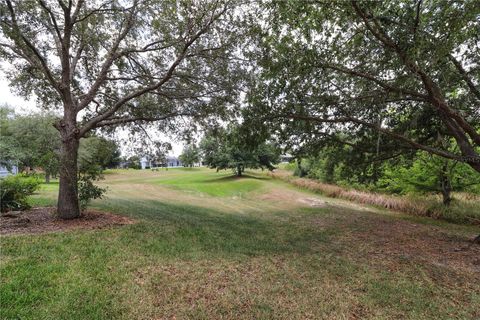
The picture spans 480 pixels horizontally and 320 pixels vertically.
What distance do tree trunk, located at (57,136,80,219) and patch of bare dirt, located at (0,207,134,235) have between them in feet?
0.78

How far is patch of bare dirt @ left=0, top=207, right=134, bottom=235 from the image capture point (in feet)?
19.2

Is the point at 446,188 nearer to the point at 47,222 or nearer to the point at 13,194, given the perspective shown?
the point at 47,222

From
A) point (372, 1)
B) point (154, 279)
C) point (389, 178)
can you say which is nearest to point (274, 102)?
point (372, 1)

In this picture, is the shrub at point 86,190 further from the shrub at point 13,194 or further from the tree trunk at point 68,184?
the shrub at point 13,194

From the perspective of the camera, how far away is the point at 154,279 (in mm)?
4109

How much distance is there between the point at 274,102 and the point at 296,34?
5.79 feet

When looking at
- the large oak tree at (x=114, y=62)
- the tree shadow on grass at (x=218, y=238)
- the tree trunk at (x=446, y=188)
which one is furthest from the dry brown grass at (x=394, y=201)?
the large oak tree at (x=114, y=62)

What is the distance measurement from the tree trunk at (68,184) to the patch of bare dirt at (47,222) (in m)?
0.24

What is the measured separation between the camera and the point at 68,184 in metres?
6.80

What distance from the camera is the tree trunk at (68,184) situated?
22.1 ft

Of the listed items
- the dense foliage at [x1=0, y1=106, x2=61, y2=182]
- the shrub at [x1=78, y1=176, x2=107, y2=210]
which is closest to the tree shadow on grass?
the shrub at [x1=78, y1=176, x2=107, y2=210]

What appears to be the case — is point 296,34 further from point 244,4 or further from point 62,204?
point 62,204

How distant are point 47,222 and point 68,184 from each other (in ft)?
3.34

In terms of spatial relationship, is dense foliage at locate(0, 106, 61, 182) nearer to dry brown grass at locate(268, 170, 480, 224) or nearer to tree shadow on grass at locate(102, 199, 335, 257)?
tree shadow on grass at locate(102, 199, 335, 257)
